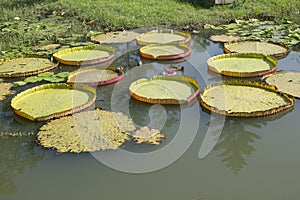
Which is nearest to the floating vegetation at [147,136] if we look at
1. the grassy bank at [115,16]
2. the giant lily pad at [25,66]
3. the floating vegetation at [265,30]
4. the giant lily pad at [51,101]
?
the giant lily pad at [51,101]

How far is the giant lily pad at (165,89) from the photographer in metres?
5.16

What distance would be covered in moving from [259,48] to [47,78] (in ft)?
12.7

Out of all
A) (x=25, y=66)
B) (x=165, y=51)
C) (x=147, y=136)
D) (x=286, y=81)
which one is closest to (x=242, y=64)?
(x=286, y=81)

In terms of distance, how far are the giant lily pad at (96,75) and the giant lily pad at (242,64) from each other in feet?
5.15

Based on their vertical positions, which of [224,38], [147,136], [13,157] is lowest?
[13,157]

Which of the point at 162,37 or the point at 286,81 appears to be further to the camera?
the point at 162,37

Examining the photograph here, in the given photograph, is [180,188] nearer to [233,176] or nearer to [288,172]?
[233,176]

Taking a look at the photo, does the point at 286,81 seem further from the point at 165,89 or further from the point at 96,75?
the point at 96,75

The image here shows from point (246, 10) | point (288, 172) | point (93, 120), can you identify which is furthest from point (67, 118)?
point (246, 10)

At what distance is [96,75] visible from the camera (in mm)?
6188

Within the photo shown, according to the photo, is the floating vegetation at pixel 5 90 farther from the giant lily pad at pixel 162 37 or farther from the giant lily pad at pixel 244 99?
the giant lily pad at pixel 244 99

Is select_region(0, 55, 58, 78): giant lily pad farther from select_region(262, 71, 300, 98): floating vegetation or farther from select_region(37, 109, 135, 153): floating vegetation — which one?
select_region(262, 71, 300, 98): floating vegetation

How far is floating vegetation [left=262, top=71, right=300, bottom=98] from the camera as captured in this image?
5.30 metres

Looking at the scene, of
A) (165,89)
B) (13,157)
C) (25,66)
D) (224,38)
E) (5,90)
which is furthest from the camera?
(224,38)
